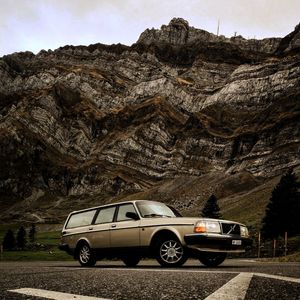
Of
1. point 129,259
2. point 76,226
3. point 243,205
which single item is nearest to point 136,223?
point 129,259

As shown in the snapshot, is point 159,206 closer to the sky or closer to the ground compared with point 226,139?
closer to the ground

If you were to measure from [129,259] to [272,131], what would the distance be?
6386 inches

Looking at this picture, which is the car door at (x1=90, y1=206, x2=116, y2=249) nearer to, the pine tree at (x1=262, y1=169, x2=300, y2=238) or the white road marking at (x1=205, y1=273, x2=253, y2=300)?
the white road marking at (x1=205, y1=273, x2=253, y2=300)

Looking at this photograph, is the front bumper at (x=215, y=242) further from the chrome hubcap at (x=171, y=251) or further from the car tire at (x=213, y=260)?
the car tire at (x=213, y=260)

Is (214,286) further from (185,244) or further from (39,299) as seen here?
(185,244)

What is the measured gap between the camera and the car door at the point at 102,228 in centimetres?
1476

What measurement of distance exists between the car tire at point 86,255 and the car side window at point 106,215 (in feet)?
3.33

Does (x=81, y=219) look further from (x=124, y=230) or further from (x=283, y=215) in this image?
(x=283, y=215)

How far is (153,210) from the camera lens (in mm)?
14266

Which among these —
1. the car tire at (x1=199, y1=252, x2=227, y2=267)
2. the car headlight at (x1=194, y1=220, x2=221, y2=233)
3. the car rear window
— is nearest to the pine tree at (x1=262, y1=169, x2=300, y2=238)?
the car tire at (x1=199, y1=252, x2=227, y2=267)

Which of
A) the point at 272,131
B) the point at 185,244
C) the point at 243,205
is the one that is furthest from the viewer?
the point at 272,131

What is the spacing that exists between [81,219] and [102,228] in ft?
4.73

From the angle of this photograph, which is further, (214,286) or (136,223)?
(136,223)

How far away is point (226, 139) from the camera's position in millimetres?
190125
